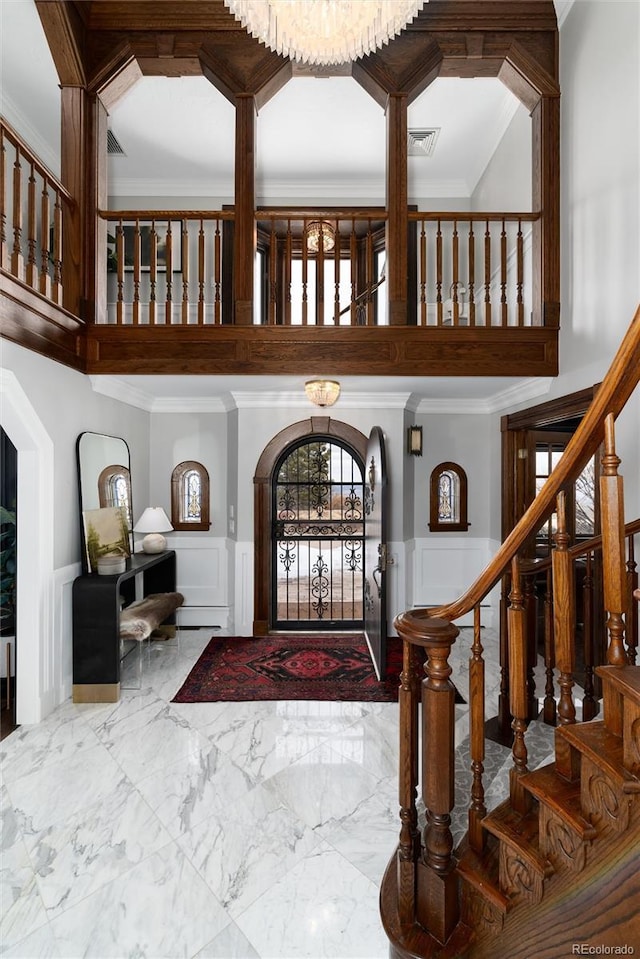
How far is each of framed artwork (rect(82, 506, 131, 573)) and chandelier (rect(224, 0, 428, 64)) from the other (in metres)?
3.14

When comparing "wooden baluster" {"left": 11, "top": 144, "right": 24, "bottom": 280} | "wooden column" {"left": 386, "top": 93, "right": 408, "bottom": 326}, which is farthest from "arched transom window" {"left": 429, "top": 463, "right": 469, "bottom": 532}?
"wooden baluster" {"left": 11, "top": 144, "right": 24, "bottom": 280}

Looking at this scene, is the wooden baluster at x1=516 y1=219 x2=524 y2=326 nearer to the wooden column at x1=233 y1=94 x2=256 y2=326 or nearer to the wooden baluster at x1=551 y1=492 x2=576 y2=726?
the wooden column at x1=233 y1=94 x2=256 y2=326

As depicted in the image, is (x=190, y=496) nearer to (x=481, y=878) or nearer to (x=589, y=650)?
(x=589, y=650)

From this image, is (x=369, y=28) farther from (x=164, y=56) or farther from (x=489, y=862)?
(x=489, y=862)

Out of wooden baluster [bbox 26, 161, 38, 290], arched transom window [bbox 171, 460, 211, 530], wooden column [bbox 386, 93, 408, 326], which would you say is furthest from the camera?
arched transom window [bbox 171, 460, 211, 530]

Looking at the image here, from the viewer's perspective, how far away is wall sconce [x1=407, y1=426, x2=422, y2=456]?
460cm

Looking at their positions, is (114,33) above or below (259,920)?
above

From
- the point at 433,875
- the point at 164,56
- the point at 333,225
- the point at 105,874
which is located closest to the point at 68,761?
the point at 105,874

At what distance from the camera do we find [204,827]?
208 cm

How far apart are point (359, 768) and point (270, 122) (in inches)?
213

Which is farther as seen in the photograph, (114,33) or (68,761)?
(114,33)

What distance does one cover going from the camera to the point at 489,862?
1468mm

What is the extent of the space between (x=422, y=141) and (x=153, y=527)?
4.70 m

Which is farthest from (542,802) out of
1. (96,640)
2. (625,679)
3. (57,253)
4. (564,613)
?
(57,253)
